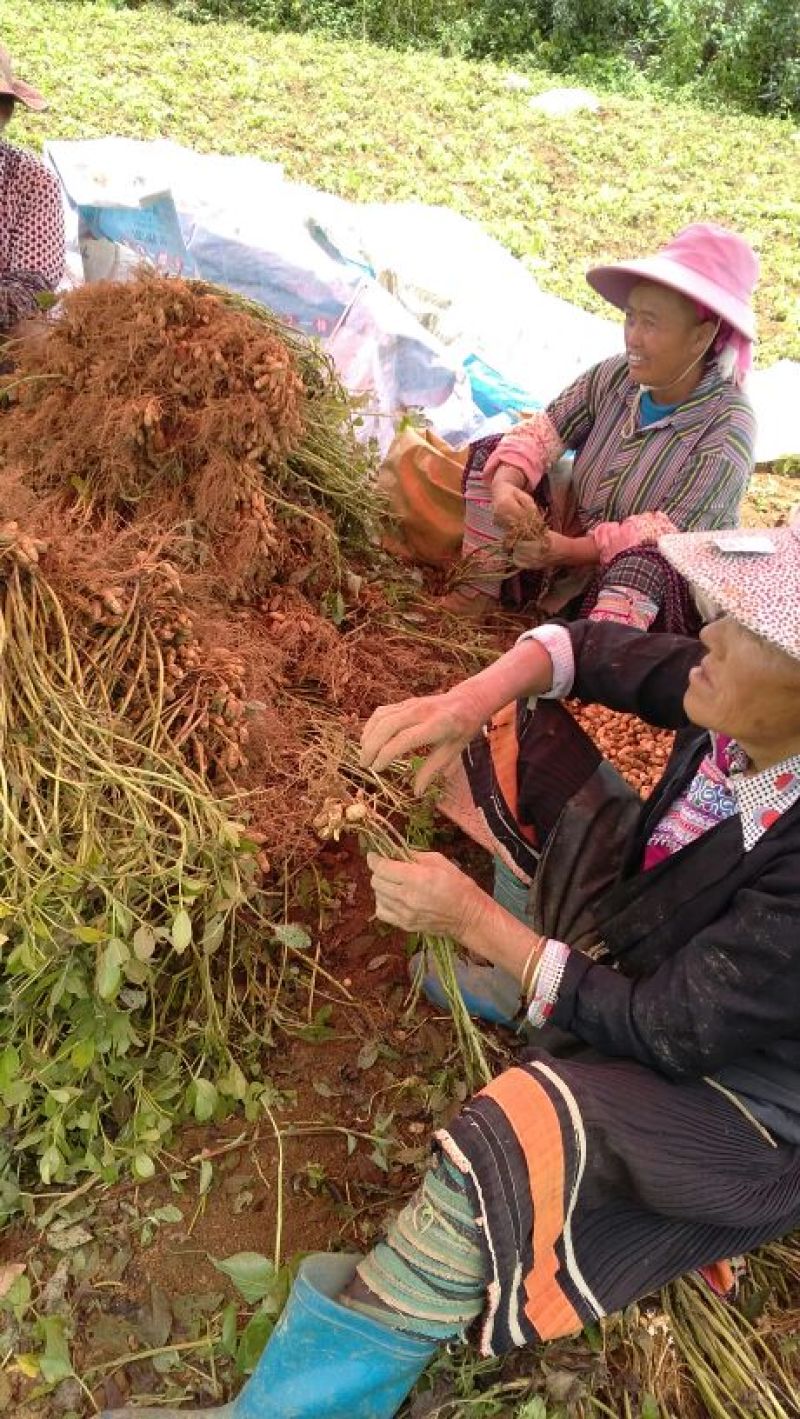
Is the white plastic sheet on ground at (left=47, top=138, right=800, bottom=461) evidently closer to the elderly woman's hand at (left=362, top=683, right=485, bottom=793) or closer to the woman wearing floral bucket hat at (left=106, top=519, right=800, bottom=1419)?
the elderly woman's hand at (left=362, top=683, right=485, bottom=793)

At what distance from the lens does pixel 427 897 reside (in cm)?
135

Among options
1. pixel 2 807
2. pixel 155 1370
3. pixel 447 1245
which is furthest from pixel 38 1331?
pixel 2 807

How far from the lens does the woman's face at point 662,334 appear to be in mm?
2309

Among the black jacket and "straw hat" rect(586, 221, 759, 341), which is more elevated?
"straw hat" rect(586, 221, 759, 341)

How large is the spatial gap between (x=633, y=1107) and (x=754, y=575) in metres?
0.63

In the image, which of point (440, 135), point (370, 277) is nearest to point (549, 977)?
point (370, 277)

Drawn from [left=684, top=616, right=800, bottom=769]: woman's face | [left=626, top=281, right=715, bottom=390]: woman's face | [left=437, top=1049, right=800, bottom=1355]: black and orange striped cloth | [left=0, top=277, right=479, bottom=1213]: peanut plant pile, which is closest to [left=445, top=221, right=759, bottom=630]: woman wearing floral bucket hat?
[left=626, top=281, right=715, bottom=390]: woman's face

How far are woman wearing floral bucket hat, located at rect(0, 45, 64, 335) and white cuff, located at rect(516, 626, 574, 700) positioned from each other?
1.63m

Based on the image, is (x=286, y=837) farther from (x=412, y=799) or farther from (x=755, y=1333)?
(x=755, y=1333)

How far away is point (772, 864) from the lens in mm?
1284

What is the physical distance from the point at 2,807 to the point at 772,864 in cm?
97

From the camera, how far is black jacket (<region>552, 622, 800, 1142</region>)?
1.23 m

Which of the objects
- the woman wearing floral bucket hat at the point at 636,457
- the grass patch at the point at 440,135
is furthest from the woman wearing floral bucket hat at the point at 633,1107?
the grass patch at the point at 440,135

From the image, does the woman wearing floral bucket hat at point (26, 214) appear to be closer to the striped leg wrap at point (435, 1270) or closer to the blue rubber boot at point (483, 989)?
the blue rubber boot at point (483, 989)
